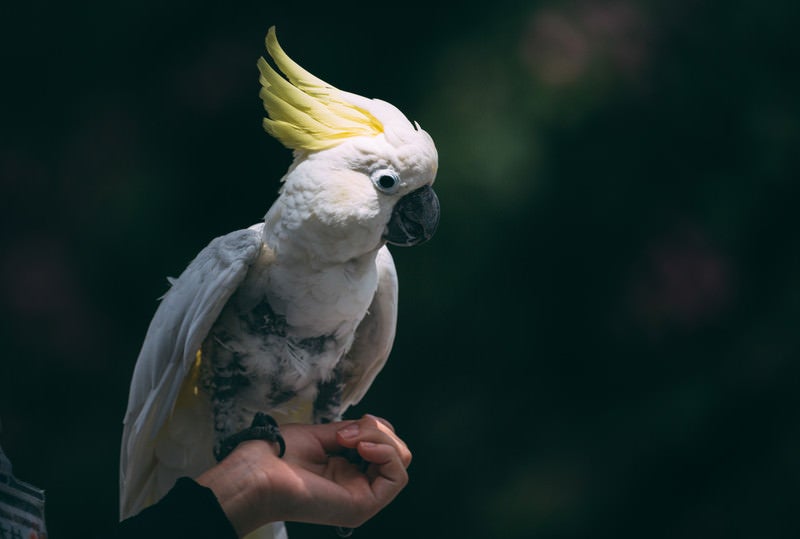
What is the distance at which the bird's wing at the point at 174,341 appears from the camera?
5.29ft

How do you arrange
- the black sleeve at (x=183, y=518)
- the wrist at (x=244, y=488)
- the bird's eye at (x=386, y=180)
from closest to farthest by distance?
the black sleeve at (x=183, y=518) → the wrist at (x=244, y=488) → the bird's eye at (x=386, y=180)

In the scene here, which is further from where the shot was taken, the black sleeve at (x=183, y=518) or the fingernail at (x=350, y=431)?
the fingernail at (x=350, y=431)

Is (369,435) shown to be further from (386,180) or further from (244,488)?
→ (386,180)

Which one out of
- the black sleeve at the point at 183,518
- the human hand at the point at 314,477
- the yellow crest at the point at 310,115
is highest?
the yellow crest at the point at 310,115

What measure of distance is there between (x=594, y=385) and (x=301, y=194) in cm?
133

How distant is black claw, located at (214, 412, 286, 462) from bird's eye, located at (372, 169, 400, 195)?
1.39 feet

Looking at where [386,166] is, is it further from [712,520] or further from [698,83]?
[712,520]

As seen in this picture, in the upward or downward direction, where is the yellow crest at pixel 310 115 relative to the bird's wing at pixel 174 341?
upward

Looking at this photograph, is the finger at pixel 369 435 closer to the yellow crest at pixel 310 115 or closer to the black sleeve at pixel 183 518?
the black sleeve at pixel 183 518

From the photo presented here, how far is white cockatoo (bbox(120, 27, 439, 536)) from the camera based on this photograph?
1.56 metres

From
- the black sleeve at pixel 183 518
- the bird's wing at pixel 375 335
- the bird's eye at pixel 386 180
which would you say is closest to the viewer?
the black sleeve at pixel 183 518

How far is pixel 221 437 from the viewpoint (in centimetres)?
172

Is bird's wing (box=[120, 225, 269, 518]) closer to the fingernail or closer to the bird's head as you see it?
the bird's head

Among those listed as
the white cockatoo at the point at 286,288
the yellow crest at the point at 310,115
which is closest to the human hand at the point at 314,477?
the white cockatoo at the point at 286,288
